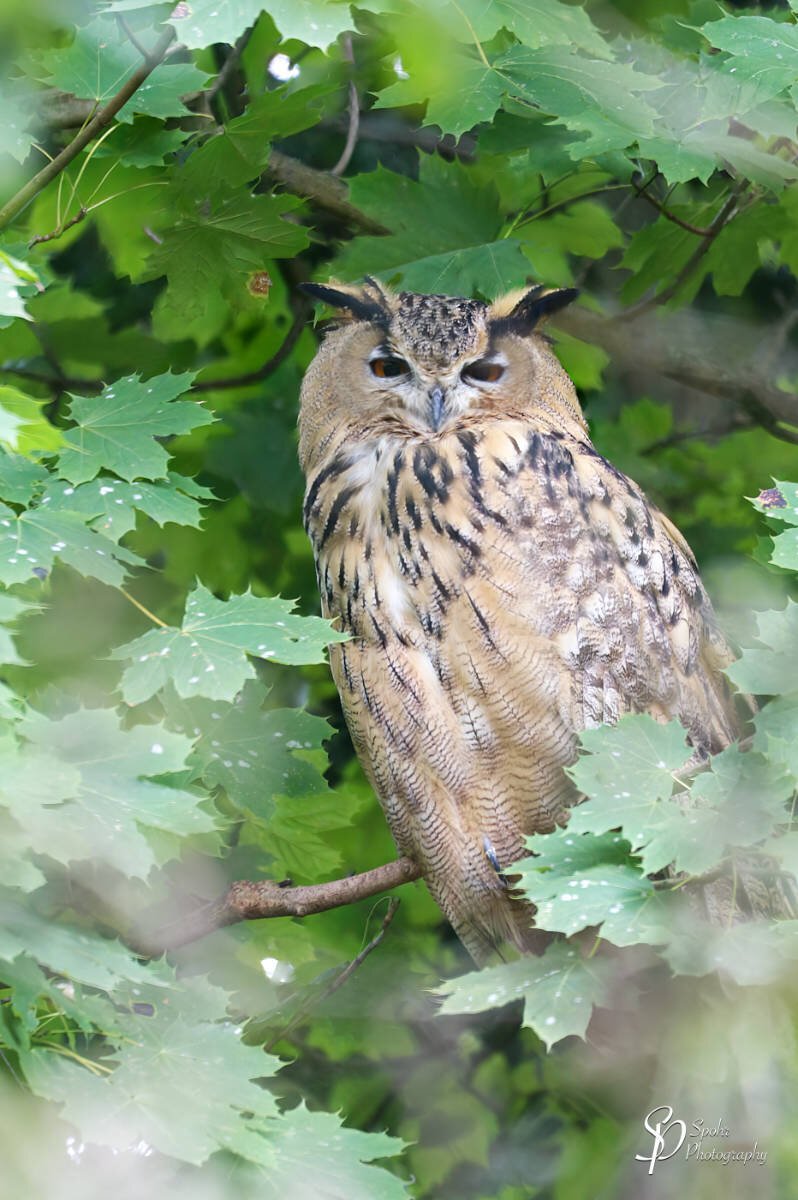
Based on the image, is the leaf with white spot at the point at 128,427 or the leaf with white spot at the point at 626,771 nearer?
the leaf with white spot at the point at 626,771

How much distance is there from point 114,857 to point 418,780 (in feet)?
3.95

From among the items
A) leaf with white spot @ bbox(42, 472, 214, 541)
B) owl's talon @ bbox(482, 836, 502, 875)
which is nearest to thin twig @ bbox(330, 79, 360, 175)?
leaf with white spot @ bbox(42, 472, 214, 541)

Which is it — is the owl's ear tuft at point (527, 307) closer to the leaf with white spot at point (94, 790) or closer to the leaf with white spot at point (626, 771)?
the leaf with white spot at point (626, 771)

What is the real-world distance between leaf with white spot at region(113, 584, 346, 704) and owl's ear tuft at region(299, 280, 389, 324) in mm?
1088

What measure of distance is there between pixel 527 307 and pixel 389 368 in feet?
1.10

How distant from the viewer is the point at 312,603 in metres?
3.58

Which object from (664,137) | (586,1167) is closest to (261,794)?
(664,137)

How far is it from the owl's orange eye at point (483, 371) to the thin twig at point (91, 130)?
0.84 m

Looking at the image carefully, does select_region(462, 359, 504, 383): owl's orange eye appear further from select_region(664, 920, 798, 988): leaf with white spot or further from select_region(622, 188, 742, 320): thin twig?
select_region(664, 920, 798, 988): leaf with white spot

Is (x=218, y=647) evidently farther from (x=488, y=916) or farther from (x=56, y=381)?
(x=56, y=381)

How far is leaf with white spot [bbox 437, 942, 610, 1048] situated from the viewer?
5.91ft

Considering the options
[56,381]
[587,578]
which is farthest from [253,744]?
[56,381]

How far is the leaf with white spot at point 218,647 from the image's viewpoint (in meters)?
1.90

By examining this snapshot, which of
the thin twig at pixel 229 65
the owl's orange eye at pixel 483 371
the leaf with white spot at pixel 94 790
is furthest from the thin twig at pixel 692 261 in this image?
the leaf with white spot at pixel 94 790
